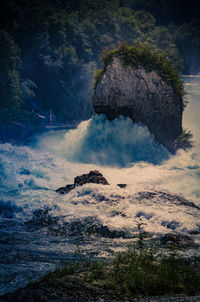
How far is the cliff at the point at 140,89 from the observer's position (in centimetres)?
1302

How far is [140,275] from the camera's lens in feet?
13.2

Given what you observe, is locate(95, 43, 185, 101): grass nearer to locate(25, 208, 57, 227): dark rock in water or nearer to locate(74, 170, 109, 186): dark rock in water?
locate(74, 170, 109, 186): dark rock in water

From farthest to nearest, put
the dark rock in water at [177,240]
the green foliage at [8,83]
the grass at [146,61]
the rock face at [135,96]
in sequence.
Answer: the green foliage at [8,83]
the grass at [146,61]
the rock face at [135,96]
the dark rock in water at [177,240]

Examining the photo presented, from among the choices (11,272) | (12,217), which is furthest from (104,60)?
(11,272)

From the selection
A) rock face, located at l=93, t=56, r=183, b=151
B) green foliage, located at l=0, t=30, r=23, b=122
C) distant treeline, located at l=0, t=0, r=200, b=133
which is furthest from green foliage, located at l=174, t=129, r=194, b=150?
green foliage, located at l=0, t=30, r=23, b=122

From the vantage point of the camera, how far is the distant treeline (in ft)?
71.6

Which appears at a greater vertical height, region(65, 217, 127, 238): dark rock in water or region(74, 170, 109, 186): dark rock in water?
region(74, 170, 109, 186): dark rock in water

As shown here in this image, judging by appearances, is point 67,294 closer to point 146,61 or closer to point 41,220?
point 41,220

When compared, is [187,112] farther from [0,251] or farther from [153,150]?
[0,251]

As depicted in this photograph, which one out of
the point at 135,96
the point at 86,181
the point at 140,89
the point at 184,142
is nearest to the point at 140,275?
the point at 86,181

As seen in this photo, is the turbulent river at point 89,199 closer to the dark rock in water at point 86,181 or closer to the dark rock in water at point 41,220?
the dark rock in water at point 41,220

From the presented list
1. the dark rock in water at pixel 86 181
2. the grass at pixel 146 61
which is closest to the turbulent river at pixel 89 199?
the dark rock in water at pixel 86 181

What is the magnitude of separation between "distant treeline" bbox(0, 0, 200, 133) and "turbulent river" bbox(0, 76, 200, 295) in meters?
8.10

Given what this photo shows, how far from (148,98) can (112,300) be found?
10.4 meters
